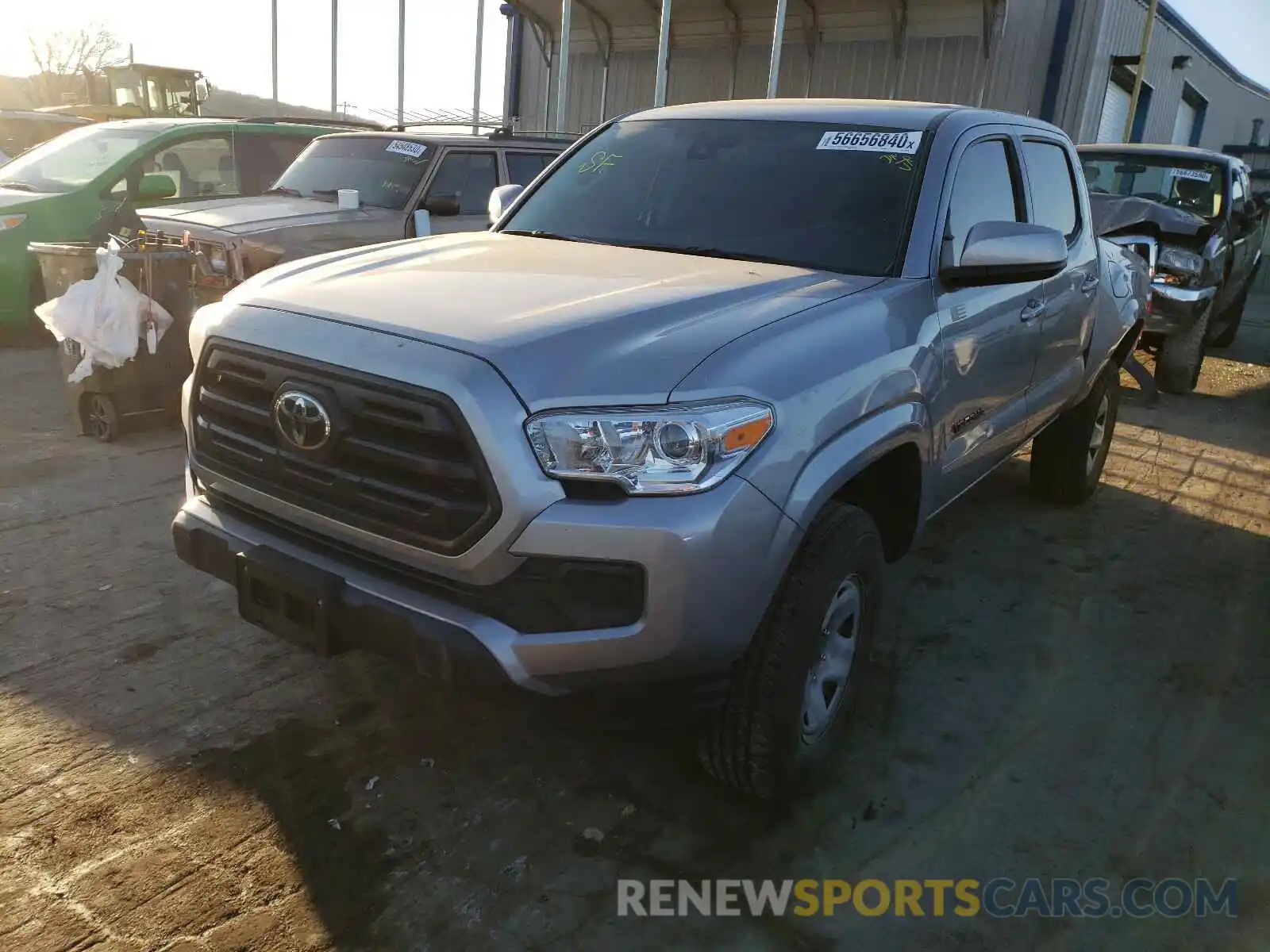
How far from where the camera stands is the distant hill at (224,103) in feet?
62.8

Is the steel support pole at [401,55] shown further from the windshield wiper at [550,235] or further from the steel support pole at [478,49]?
the windshield wiper at [550,235]

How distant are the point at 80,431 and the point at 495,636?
462cm

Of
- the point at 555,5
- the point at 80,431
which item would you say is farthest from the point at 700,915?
the point at 555,5

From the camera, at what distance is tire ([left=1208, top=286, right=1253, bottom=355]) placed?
1119 centimetres

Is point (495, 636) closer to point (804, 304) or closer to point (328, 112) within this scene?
point (804, 304)

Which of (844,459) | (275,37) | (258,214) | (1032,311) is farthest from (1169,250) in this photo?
(275,37)

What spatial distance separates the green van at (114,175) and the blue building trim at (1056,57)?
1026cm

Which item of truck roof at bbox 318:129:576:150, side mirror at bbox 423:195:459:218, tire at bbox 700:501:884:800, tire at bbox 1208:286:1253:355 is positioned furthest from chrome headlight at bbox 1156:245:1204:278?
tire at bbox 700:501:884:800

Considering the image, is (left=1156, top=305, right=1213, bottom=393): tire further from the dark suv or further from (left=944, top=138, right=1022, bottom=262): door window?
(left=944, top=138, right=1022, bottom=262): door window

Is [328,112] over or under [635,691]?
over

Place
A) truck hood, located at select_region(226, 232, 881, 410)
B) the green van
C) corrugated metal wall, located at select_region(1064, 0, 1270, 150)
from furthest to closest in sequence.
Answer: corrugated metal wall, located at select_region(1064, 0, 1270, 150)
the green van
truck hood, located at select_region(226, 232, 881, 410)

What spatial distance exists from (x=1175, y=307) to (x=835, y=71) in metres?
9.07

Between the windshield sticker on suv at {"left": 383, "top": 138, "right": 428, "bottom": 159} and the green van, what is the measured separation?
1368 millimetres

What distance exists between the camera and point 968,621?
13.1ft
